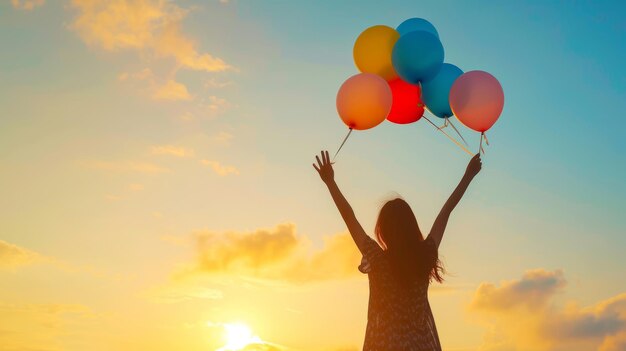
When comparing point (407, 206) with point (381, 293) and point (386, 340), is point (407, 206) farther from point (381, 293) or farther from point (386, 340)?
point (386, 340)

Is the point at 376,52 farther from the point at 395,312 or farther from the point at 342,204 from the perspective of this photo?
the point at 395,312

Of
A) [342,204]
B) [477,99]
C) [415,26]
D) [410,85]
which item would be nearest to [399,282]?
[342,204]

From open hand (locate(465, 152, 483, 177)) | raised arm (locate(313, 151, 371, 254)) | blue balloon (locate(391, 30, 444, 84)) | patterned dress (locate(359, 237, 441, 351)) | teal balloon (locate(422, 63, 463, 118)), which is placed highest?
blue balloon (locate(391, 30, 444, 84))

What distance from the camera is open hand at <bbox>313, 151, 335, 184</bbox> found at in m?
4.74

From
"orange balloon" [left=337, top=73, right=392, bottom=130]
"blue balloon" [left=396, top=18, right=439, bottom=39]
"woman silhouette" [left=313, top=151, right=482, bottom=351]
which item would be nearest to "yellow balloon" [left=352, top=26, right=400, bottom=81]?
"blue balloon" [left=396, top=18, right=439, bottom=39]

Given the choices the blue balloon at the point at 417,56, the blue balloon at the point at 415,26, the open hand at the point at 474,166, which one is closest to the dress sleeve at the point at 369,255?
the open hand at the point at 474,166

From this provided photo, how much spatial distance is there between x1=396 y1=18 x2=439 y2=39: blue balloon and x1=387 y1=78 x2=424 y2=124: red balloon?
30.3 inches

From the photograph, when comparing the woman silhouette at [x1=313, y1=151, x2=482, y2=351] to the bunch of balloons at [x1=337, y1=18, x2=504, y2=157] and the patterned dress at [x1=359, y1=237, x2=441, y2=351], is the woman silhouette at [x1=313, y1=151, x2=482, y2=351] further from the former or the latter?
the bunch of balloons at [x1=337, y1=18, x2=504, y2=157]

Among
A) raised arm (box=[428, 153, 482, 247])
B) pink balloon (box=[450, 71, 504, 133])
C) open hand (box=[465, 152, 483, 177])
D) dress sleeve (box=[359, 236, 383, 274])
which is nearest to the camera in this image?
dress sleeve (box=[359, 236, 383, 274])

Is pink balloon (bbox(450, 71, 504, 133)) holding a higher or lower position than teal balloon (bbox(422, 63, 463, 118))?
lower

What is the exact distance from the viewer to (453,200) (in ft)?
15.7

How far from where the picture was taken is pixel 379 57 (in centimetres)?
782

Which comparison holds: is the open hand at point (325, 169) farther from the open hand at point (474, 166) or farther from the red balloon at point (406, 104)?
the red balloon at point (406, 104)

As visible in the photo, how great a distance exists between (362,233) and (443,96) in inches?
138
